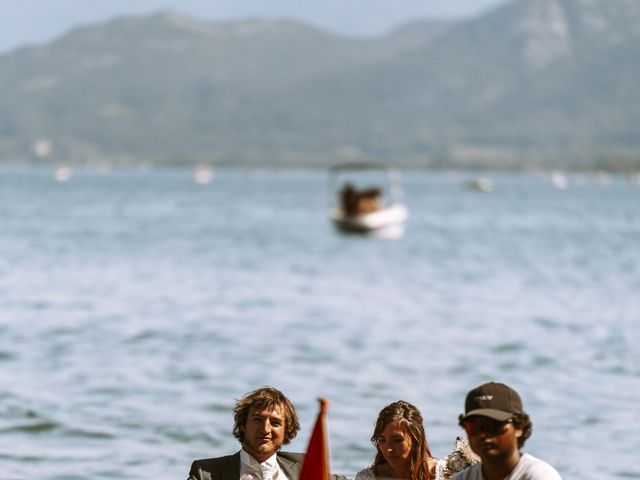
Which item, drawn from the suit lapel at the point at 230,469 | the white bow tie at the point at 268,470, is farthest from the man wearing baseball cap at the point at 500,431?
the suit lapel at the point at 230,469

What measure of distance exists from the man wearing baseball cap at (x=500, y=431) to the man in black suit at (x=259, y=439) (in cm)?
127

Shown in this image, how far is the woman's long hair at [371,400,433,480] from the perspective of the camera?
20.7 ft

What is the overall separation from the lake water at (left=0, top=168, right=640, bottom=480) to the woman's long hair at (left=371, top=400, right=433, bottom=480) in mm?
7864

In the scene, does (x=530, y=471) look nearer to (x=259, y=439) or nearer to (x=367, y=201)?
(x=259, y=439)

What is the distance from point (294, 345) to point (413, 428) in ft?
66.0

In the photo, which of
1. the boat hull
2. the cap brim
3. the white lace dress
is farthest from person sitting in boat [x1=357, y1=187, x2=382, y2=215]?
the cap brim

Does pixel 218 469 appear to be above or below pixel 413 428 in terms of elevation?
below

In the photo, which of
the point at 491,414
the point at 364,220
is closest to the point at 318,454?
the point at 491,414

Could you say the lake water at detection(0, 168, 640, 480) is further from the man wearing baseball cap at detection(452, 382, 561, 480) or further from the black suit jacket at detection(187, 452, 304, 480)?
the man wearing baseball cap at detection(452, 382, 561, 480)

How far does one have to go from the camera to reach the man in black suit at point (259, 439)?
6.35m

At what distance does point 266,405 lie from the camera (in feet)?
20.8

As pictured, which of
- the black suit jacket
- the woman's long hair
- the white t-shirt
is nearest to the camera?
the white t-shirt

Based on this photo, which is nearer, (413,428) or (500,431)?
(500,431)

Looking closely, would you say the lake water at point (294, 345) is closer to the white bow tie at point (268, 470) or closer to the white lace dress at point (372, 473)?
the white bow tie at point (268, 470)
